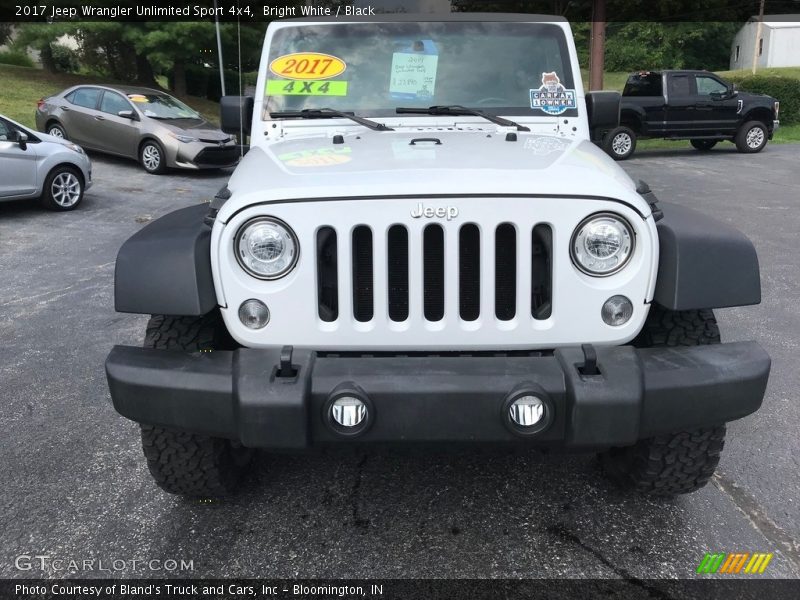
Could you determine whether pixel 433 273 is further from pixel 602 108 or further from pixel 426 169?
pixel 602 108

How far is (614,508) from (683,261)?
1120 mm

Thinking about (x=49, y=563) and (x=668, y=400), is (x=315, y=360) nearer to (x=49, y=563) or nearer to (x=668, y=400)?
(x=668, y=400)

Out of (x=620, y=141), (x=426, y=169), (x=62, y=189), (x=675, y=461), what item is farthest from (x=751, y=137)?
(x=426, y=169)

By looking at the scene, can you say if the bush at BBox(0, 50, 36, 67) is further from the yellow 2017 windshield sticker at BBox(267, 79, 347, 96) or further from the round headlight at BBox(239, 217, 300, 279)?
the round headlight at BBox(239, 217, 300, 279)

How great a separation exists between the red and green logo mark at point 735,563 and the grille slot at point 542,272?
1.08m

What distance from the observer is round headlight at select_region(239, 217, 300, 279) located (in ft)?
7.62

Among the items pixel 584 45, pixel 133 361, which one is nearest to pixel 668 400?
pixel 133 361

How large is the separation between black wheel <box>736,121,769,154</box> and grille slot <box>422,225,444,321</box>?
55.6ft

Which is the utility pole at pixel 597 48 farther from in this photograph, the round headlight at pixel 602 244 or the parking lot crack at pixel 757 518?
the round headlight at pixel 602 244

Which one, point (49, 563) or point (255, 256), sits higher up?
point (255, 256)

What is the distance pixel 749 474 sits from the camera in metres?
3.19

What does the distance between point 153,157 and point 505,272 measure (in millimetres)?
11684

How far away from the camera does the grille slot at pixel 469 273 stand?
7.77 ft

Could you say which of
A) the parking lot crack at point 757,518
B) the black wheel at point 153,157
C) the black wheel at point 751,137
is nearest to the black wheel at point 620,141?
the black wheel at point 751,137
